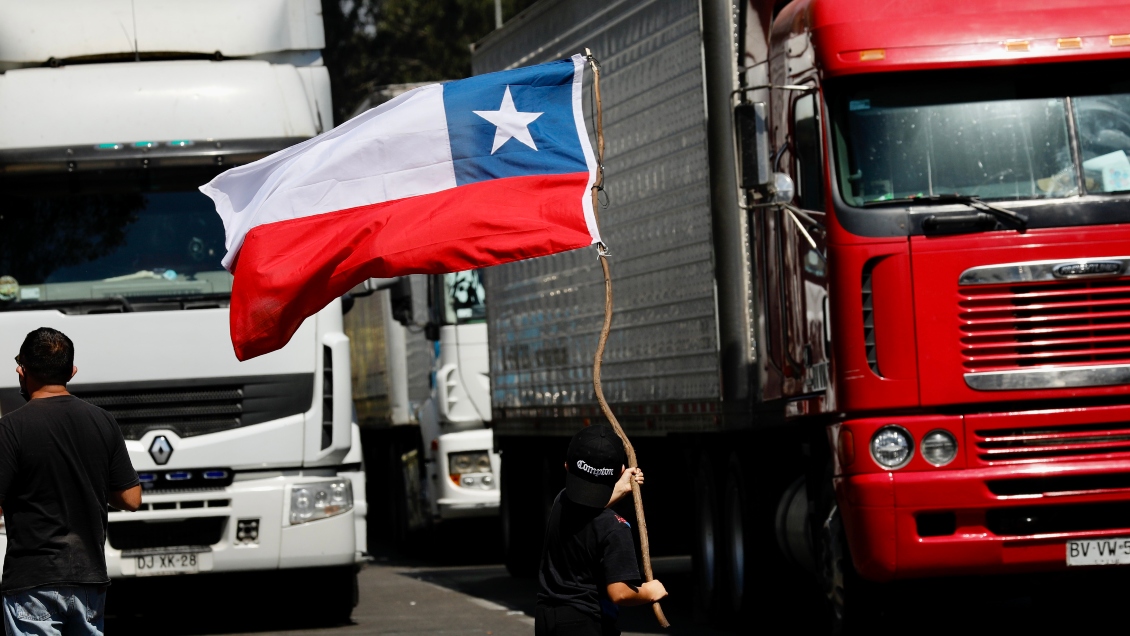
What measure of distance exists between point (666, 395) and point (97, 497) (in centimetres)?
590

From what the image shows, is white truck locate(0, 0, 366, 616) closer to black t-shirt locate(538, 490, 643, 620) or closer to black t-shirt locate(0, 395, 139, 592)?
black t-shirt locate(0, 395, 139, 592)

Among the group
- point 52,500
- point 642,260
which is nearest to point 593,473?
point 52,500

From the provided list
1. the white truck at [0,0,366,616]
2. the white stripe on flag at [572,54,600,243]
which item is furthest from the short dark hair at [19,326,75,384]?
the white truck at [0,0,366,616]

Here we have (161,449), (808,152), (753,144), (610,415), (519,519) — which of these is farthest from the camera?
(519,519)

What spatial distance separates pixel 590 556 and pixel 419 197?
118 inches

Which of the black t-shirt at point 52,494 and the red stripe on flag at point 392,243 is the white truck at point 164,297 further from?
the black t-shirt at point 52,494

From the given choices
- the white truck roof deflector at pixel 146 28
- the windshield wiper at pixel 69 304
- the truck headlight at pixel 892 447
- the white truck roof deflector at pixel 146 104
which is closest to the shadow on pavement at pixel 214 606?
the windshield wiper at pixel 69 304

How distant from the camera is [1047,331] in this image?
921 cm

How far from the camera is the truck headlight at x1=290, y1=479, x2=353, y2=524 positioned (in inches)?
496

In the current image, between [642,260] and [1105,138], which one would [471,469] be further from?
[1105,138]

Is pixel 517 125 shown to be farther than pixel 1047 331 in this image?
No

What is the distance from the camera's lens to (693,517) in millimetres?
13273

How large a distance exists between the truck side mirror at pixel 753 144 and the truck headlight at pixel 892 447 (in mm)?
1479

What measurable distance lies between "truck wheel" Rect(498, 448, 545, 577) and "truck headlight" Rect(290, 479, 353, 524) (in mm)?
4874
